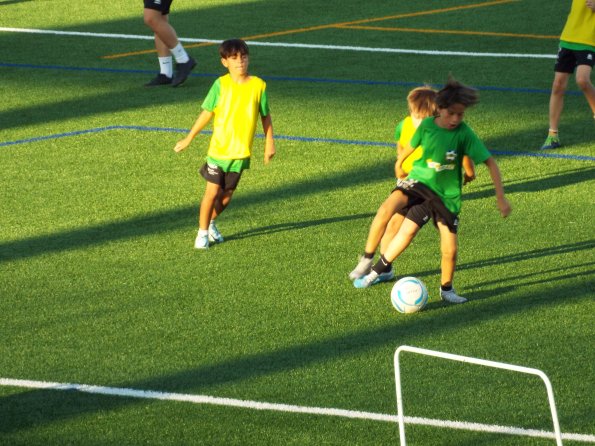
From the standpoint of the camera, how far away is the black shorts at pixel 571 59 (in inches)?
455

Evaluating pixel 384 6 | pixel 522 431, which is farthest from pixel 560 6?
pixel 522 431

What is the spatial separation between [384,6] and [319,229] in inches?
481

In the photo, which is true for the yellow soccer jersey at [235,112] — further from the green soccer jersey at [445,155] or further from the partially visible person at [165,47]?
the partially visible person at [165,47]

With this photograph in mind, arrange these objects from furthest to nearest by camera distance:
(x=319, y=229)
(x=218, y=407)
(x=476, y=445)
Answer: (x=319, y=229), (x=218, y=407), (x=476, y=445)

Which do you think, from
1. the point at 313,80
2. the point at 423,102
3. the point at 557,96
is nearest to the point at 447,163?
the point at 423,102

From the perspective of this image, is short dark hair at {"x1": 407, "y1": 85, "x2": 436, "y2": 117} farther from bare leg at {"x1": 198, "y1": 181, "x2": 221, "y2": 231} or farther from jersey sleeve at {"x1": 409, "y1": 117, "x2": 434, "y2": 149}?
bare leg at {"x1": 198, "y1": 181, "x2": 221, "y2": 231}

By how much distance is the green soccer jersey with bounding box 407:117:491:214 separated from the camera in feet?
25.6

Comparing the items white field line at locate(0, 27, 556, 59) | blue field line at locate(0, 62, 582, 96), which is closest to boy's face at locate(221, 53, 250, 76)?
blue field line at locate(0, 62, 582, 96)

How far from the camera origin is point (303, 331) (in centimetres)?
748

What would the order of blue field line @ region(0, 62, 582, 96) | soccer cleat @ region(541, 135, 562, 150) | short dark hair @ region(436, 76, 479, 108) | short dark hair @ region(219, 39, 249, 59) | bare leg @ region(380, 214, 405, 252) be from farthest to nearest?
blue field line @ region(0, 62, 582, 96)
soccer cleat @ region(541, 135, 562, 150)
short dark hair @ region(219, 39, 249, 59)
bare leg @ region(380, 214, 405, 252)
short dark hair @ region(436, 76, 479, 108)

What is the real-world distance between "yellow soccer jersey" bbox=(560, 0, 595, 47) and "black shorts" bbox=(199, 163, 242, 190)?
12.7ft

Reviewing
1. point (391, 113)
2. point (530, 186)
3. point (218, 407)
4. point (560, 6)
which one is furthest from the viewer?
point (560, 6)

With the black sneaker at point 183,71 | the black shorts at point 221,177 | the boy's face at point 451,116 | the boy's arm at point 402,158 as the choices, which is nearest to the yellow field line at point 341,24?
the black sneaker at point 183,71

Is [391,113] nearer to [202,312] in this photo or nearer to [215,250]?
[215,250]
